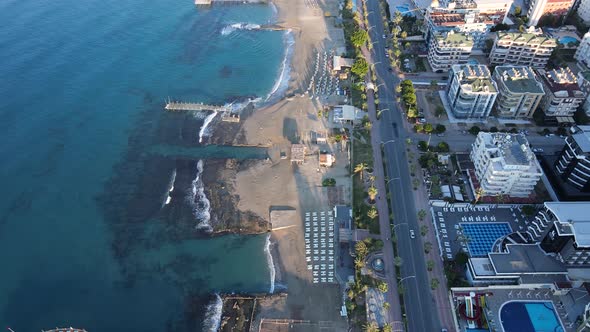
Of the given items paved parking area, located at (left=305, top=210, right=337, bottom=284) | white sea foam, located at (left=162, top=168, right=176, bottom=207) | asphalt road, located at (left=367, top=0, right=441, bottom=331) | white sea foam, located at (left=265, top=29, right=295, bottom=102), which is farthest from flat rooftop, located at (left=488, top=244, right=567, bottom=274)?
white sea foam, located at (left=265, top=29, right=295, bottom=102)

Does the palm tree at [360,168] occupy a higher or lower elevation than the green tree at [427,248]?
higher

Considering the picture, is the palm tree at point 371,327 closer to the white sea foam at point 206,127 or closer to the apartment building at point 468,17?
the white sea foam at point 206,127

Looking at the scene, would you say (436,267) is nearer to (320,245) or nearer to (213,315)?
(320,245)

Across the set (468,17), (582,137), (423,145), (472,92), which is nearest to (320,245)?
(423,145)

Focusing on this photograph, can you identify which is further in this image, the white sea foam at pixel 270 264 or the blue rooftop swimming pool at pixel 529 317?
the white sea foam at pixel 270 264

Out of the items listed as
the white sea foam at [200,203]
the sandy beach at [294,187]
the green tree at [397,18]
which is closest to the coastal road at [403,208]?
the sandy beach at [294,187]
